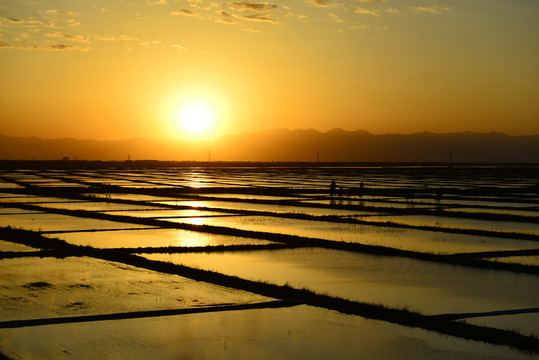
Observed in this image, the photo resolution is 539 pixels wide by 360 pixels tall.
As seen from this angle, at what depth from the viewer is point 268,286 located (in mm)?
11484

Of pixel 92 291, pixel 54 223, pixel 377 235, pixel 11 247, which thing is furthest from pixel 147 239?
pixel 92 291

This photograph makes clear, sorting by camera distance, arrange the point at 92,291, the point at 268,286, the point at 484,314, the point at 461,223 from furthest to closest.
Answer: the point at 461,223 → the point at 268,286 → the point at 92,291 → the point at 484,314

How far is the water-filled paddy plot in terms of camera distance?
817 cm

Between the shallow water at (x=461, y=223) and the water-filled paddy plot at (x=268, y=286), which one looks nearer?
the water-filled paddy plot at (x=268, y=286)

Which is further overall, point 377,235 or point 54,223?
point 54,223

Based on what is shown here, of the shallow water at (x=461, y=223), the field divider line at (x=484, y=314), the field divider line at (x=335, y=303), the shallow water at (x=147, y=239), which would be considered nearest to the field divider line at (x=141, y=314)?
the field divider line at (x=335, y=303)

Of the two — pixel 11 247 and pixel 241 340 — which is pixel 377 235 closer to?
pixel 11 247

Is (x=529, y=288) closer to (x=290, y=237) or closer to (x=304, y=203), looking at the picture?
(x=290, y=237)

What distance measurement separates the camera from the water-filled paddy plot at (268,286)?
322 inches

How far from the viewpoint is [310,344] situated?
320 inches

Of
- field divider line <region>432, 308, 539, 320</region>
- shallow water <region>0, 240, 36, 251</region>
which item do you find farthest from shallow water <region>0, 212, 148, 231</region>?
field divider line <region>432, 308, 539, 320</region>

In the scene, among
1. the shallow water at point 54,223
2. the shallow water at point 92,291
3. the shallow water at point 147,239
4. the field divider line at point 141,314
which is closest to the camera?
the field divider line at point 141,314

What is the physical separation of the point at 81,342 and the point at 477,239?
1291cm

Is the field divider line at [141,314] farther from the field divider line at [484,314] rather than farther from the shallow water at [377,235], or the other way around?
the shallow water at [377,235]
